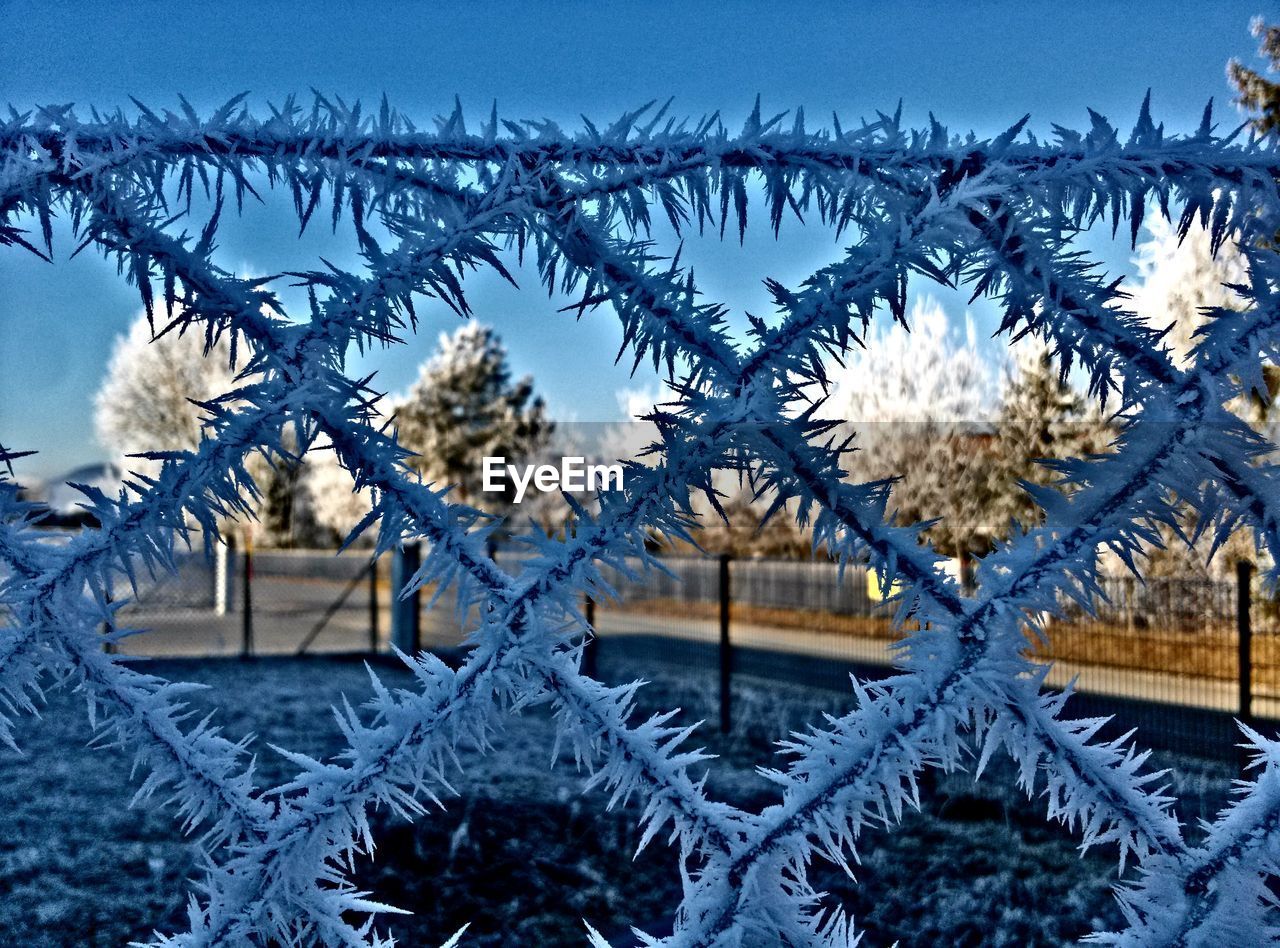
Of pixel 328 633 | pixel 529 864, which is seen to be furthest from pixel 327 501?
pixel 529 864

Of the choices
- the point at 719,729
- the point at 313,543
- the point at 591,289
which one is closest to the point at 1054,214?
the point at 591,289

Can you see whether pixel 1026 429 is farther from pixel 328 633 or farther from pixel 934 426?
pixel 328 633

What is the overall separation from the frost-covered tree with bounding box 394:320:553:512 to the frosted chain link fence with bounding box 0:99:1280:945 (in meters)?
31.7

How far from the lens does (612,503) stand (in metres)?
0.96

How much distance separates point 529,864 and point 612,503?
430cm

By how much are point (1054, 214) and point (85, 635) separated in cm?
111

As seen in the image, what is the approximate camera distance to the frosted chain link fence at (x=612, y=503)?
3.11ft

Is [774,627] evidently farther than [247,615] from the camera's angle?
Yes

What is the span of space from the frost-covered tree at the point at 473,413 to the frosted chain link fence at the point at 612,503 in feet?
104

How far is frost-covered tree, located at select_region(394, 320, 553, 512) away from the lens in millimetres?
33656

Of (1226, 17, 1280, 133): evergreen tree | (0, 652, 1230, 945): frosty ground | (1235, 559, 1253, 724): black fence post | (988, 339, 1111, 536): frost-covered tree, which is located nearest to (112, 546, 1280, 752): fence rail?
(1235, 559, 1253, 724): black fence post

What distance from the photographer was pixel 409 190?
3.32 ft

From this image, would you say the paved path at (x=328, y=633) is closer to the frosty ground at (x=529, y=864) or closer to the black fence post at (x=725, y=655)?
the black fence post at (x=725, y=655)

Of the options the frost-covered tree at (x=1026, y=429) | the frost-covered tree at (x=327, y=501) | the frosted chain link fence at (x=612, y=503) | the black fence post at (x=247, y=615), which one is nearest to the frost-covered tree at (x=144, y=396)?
the frost-covered tree at (x=327, y=501)
